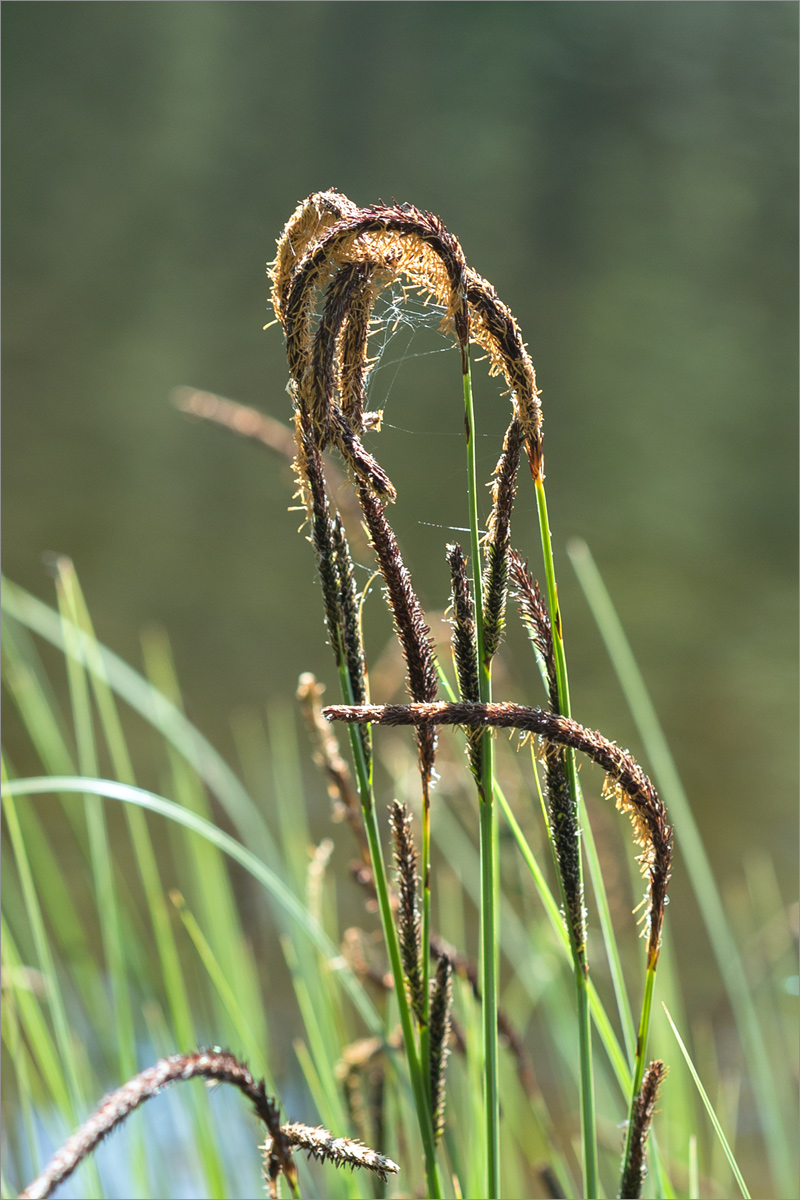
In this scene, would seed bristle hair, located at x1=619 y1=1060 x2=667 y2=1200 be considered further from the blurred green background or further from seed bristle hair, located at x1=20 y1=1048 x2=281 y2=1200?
the blurred green background

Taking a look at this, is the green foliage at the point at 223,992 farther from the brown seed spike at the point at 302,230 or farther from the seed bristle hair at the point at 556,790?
the brown seed spike at the point at 302,230

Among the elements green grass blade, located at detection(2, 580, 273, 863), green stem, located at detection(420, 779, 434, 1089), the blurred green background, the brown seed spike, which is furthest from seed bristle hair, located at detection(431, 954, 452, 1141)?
the blurred green background

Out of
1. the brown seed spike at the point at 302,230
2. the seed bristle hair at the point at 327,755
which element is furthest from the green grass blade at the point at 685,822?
the brown seed spike at the point at 302,230

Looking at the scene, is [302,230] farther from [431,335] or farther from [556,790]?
[431,335]

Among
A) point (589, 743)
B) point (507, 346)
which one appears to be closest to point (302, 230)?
point (507, 346)

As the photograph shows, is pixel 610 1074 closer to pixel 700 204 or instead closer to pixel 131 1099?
pixel 131 1099

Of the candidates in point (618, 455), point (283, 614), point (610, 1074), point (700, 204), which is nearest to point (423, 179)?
point (700, 204)

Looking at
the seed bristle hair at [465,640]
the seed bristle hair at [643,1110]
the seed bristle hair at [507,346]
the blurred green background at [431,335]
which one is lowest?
the seed bristle hair at [643,1110]

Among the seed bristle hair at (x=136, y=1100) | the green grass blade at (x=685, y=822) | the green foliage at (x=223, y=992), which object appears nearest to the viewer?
the seed bristle hair at (x=136, y=1100)
